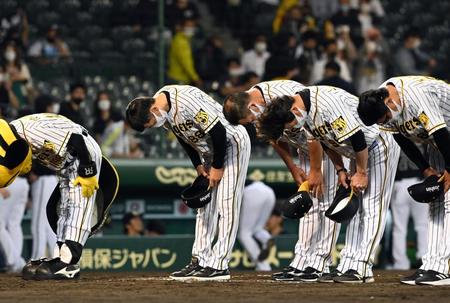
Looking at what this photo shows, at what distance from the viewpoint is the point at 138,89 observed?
19.5 metres

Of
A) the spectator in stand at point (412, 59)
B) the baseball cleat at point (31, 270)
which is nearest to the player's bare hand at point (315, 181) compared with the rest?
the baseball cleat at point (31, 270)

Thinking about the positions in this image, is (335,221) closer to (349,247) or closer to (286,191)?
(349,247)

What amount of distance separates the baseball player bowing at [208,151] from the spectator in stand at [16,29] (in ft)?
Result: 24.5

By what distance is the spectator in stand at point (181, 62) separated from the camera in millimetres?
19969

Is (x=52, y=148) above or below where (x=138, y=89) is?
below

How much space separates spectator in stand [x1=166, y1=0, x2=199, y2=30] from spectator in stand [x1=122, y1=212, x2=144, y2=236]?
149 inches

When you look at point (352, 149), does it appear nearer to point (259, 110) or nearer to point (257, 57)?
point (259, 110)

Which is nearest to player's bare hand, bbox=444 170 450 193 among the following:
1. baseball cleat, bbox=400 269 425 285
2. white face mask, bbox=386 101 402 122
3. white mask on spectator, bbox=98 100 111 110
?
white face mask, bbox=386 101 402 122

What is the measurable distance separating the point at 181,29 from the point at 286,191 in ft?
10.8

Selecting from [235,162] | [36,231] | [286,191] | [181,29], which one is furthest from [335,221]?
[181,29]

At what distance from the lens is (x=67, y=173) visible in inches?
491

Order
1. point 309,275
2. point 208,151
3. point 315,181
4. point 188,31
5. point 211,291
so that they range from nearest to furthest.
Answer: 1. point 211,291
2. point 315,181
3. point 309,275
4. point 208,151
5. point 188,31

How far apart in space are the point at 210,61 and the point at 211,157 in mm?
8075

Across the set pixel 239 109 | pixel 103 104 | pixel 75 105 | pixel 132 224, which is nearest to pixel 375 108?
pixel 239 109
